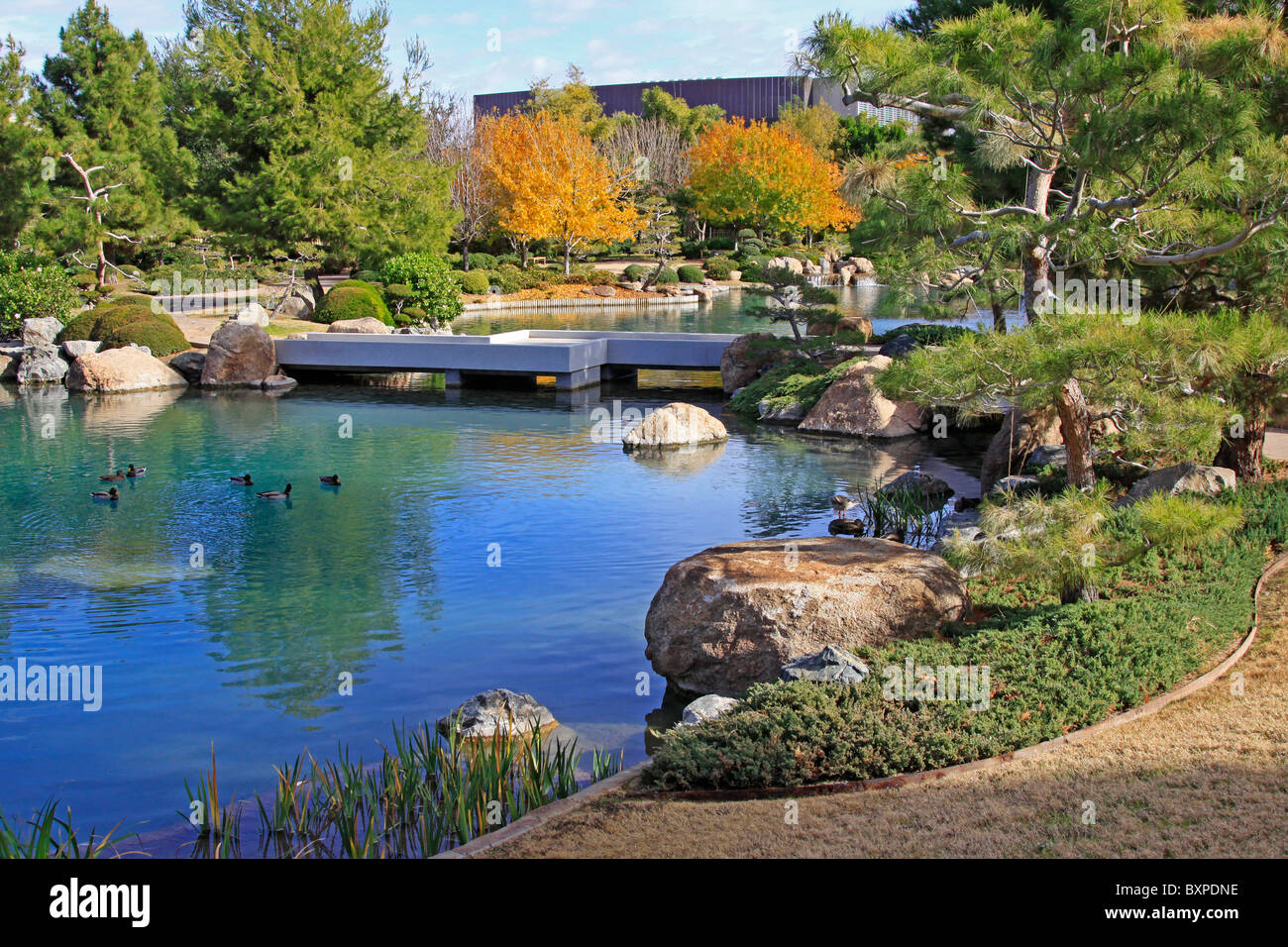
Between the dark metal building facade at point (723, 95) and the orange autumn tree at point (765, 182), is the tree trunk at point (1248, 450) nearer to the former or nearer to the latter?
the orange autumn tree at point (765, 182)

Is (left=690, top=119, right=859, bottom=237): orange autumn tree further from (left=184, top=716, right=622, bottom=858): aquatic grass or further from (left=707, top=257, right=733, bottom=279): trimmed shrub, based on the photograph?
(left=184, top=716, right=622, bottom=858): aquatic grass

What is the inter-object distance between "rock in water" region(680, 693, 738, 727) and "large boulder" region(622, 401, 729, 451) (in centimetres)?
977

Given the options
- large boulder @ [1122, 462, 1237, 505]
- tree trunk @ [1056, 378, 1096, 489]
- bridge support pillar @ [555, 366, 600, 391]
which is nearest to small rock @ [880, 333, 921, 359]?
bridge support pillar @ [555, 366, 600, 391]

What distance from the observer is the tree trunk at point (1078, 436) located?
981 centimetres

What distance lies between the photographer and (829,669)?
6.39m

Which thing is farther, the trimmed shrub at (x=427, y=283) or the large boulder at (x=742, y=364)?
the trimmed shrub at (x=427, y=283)

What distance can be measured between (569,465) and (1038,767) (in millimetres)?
10558

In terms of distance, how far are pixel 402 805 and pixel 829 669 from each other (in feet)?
8.16

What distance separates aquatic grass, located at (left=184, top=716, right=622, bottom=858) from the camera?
5.33m

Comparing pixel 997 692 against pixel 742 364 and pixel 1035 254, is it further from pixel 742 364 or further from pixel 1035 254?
pixel 742 364

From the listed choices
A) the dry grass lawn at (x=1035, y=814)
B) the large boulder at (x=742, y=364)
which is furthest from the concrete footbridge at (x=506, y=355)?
the dry grass lawn at (x=1035, y=814)

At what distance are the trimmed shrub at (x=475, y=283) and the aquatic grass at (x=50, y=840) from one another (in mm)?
36476

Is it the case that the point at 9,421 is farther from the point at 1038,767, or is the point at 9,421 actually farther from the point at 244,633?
the point at 1038,767

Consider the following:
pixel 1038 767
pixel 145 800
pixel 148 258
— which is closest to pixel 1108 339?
pixel 1038 767
